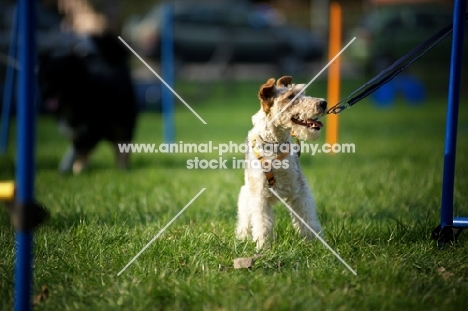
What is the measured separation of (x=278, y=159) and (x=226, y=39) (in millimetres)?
15658

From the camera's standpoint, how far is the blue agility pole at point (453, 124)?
12.4 feet

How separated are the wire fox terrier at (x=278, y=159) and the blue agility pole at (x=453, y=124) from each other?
83 cm

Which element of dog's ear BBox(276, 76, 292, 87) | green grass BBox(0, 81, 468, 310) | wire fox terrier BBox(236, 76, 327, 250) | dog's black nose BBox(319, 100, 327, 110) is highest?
dog's ear BBox(276, 76, 292, 87)

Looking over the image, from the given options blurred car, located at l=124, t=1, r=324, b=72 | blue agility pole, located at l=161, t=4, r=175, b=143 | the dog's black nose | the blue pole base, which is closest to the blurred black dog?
blue agility pole, located at l=161, t=4, r=175, b=143

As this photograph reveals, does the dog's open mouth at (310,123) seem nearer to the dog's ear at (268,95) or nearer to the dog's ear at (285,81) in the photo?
the dog's ear at (268,95)

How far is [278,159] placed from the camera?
4.09m

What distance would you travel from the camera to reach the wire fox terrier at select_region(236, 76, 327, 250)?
13.4 ft

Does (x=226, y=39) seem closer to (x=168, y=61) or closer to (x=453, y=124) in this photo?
(x=168, y=61)

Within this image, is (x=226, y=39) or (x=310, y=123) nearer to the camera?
(x=310, y=123)

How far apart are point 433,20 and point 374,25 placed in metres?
1.82

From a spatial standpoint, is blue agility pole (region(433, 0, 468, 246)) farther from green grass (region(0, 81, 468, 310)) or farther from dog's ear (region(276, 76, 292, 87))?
dog's ear (region(276, 76, 292, 87))

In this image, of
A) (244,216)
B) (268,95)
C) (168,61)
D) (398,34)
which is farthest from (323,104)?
(398,34)

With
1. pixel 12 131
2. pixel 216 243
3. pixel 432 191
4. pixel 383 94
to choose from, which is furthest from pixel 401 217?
pixel 383 94

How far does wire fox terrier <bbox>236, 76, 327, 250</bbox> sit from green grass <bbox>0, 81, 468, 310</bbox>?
0.18m
